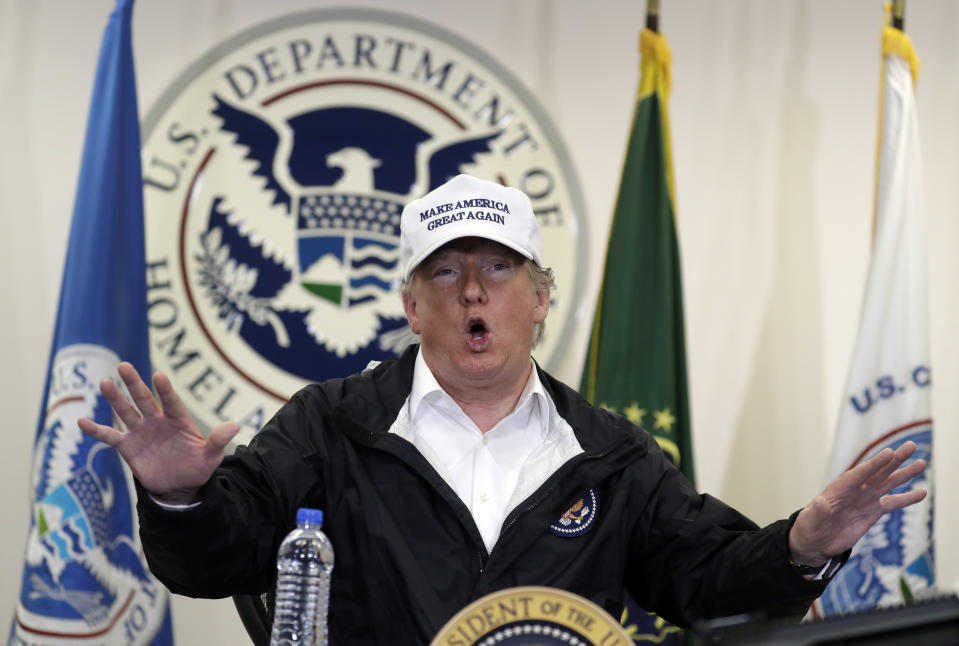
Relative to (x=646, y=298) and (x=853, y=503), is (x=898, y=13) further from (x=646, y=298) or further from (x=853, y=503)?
(x=853, y=503)

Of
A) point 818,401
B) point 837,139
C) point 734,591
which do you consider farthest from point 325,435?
point 837,139

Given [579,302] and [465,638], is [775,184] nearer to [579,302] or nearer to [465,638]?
[579,302]

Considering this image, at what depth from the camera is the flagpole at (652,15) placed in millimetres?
3062

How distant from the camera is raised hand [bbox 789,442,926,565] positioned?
1431 mm

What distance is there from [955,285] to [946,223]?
0.20 m

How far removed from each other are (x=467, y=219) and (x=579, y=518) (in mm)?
564

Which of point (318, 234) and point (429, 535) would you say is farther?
point (318, 234)

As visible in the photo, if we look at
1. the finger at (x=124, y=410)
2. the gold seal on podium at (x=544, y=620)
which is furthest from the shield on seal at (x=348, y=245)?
the gold seal on podium at (x=544, y=620)

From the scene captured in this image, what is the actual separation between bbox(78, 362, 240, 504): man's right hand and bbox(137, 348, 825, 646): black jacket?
10cm

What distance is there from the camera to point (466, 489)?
6.07 feet

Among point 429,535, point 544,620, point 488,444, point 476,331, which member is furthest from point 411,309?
point 544,620

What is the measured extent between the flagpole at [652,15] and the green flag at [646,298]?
30 millimetres

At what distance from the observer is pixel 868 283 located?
3.03m

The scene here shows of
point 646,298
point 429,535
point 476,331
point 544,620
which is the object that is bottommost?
point 544,620
